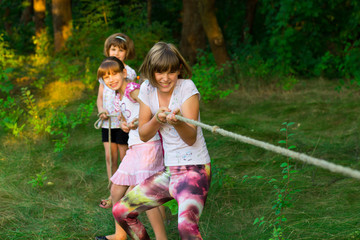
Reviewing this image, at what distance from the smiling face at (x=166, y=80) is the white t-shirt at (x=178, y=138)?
0.17 feet

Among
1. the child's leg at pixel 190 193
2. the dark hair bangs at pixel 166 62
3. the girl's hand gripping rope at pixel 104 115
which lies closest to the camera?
the child's leg at pixel 190 193

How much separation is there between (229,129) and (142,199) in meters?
3.59

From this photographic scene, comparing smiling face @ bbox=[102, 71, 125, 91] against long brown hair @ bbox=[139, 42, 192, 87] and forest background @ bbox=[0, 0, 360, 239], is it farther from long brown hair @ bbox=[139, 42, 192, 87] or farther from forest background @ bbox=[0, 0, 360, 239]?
forest background @ bbox=[0, 0, 360, 239]

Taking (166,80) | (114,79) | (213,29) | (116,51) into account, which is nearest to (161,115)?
(166,80)

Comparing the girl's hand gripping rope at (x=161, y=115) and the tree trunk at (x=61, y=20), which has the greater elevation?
the tree trunk at (x=61, y=20)

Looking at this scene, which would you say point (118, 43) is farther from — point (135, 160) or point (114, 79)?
point (135, 160)

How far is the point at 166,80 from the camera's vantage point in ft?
8.27

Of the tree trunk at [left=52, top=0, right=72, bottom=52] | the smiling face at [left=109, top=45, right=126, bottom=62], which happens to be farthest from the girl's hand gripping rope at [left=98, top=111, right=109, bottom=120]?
the tree trunk at [left=52, top=0, right=72, bottom=52]

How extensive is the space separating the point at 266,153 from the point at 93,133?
2755 millimetres

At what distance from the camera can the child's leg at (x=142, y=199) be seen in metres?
2.54

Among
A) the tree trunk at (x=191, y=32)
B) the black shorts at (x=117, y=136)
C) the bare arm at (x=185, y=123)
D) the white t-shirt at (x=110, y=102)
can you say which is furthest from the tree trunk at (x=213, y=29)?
the bare arm at (x=185, y=123)

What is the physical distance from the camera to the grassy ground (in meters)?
3.39

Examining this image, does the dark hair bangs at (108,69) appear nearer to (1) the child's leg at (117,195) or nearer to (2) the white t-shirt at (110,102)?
(2) the white t-shirt at (110,102)

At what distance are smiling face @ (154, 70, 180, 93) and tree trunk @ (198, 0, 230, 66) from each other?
6.87 metres
